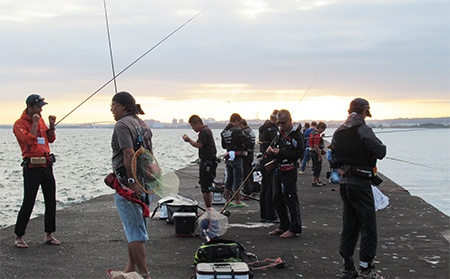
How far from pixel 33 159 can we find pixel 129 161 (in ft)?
8.80

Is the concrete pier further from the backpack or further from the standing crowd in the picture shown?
the backpack

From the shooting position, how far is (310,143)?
58.4ft

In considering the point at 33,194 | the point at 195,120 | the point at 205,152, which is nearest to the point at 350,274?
the point at 33,194

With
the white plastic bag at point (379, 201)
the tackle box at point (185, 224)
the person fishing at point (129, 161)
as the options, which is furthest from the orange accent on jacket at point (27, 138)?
the white plastic bag at point (379, 201)

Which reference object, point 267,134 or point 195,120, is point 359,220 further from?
point 267,134

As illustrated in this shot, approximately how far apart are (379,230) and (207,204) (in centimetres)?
305

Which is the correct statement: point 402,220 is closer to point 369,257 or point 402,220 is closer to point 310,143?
point 369,257

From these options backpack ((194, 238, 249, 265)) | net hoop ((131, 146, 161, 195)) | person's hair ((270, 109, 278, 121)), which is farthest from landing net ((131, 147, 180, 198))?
person's hair ((270, 109, 278, 121))

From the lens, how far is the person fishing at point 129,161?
622 centimetres

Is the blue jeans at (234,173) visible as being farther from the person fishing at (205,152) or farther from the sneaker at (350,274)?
the sneaker at (350,274)

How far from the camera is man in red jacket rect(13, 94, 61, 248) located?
8.34 meters

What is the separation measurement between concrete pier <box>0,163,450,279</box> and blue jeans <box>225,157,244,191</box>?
20.5 inches

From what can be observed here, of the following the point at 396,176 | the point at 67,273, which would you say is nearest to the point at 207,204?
the point at 67,273

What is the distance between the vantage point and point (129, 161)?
243 inches
